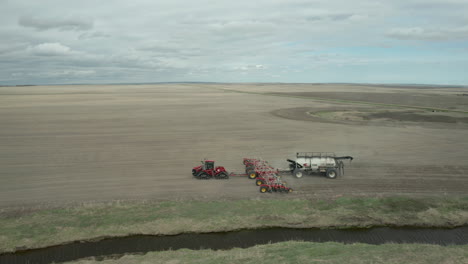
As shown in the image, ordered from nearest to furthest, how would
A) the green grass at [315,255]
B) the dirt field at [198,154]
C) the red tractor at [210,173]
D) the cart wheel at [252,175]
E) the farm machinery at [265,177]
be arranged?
1. the green grass at [315,255]
2. the farm machinery at [265,177]
3. the dirt field at [198,154]
4. the cart wheel at [252,175]
5. the red tractor at [210,173]

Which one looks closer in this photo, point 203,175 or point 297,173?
point 203,175

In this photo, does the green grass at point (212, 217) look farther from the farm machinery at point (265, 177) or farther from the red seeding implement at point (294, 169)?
the red seeding implement at point (294, 169)

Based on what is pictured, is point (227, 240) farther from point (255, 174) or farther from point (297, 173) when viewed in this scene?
point (297, 173)

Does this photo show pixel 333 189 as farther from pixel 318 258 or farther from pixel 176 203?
pixel 176 203

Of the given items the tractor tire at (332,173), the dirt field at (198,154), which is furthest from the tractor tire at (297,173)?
the tractor tire at (332,173)

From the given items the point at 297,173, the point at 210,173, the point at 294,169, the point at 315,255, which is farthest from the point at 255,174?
the point at 315,255

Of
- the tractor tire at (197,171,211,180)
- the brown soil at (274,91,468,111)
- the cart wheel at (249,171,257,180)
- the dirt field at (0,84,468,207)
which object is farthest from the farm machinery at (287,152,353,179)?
the brown soil at (274,91,468,111)
